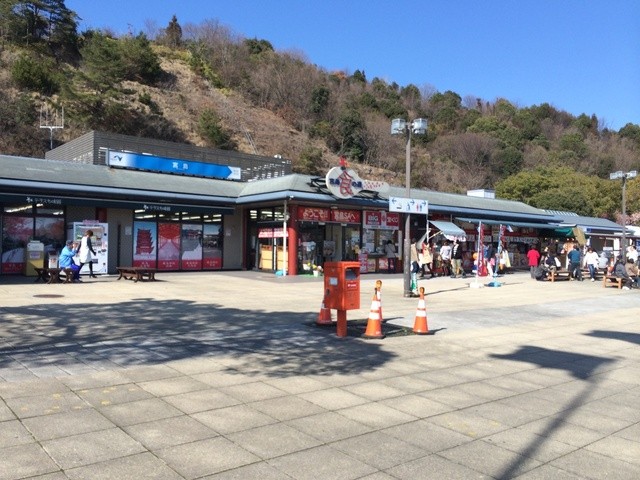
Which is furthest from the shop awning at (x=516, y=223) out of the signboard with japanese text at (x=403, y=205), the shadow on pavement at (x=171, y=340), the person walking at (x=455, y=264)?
the shadow on pavement at (x=171, y=340)

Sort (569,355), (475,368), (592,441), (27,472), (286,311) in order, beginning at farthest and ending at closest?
(286,311)
(569,355)
(475,368)
(592,441)
(27,472)

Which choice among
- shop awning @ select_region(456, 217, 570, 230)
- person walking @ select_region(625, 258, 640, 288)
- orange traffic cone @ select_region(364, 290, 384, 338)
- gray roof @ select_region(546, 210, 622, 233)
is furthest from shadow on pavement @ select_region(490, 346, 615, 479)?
gray roof @ select_region(546, 210, 622, 233)

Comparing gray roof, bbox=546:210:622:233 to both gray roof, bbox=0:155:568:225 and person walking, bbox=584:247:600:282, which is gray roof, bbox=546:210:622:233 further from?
gray roof, bbox=0:155:568:225

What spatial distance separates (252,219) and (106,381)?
66.0 feet

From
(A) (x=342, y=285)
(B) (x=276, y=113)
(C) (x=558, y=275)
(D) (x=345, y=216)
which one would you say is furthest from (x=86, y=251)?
(B) (x=276, y=113)

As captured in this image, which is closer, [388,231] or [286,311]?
[286,311]

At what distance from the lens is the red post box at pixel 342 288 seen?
376 inches

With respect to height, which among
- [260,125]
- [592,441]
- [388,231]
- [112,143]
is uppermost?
[260,125]

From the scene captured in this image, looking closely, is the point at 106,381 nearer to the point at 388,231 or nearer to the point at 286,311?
the point at 286,311

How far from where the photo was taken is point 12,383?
19.6ft

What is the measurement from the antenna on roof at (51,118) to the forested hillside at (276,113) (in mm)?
368

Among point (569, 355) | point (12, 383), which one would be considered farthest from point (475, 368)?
point (12, 383)

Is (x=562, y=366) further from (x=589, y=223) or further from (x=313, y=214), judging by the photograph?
(x=589, y=223)

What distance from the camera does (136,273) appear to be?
18.7m
